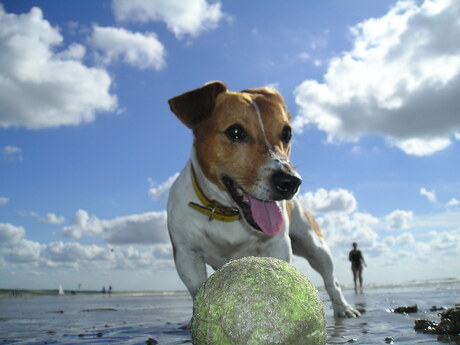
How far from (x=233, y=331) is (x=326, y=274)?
165 inches

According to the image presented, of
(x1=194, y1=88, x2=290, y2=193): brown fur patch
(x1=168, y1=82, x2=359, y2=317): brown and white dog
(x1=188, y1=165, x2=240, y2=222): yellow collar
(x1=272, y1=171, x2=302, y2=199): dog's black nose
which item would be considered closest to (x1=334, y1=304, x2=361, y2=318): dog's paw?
(x1=168, y1=82, x2=359, y2=317): brown and white dog

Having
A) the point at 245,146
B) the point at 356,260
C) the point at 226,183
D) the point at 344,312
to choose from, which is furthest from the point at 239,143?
the point at 356,260

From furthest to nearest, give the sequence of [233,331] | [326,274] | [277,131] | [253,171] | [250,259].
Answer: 1. [326,274]
2. [277,131]
3. [253,171]
4. [250,259]
5. [233,331]

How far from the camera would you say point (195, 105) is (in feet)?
15.2

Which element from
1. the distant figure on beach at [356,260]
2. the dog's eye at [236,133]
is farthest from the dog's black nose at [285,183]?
the distant figure on beach at [356,260]

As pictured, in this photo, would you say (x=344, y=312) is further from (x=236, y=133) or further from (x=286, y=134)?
(x=236, y=133)

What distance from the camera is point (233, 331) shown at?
230 cm

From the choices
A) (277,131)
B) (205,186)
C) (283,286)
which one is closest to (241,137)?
(277,131)

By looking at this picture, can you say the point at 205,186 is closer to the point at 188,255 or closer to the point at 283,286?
the point at 188,255

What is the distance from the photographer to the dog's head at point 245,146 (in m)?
3.99

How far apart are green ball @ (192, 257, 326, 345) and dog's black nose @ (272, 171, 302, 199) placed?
1.30 meters

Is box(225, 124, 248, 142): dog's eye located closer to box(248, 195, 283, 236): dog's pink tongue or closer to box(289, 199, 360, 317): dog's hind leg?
box(248, 195, 283, 236): dog's pink tongue

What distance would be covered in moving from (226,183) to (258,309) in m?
2.14

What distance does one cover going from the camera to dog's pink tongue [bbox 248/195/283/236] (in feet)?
14.0
